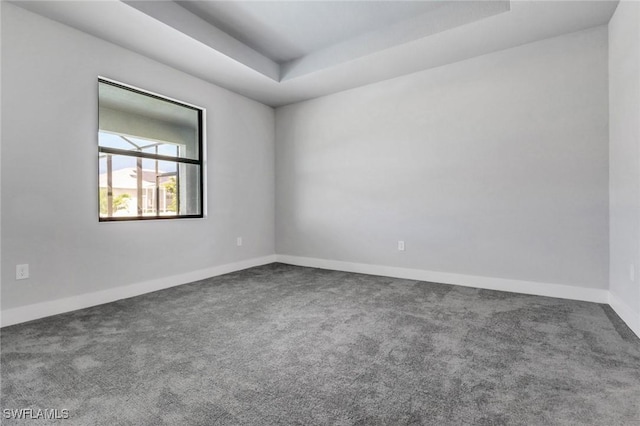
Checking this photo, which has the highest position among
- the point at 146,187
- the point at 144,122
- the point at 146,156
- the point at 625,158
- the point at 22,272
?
the point at 144,122

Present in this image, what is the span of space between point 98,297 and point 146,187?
1229 millimetres

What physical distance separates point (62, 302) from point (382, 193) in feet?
11.7

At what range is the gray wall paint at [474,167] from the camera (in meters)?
2.95

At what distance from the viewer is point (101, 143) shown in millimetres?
3051

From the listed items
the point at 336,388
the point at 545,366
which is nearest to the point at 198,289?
the point at 336,388

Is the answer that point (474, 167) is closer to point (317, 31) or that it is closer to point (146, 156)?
point (317, 31)

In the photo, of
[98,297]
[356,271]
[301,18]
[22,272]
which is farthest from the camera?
[356,271]

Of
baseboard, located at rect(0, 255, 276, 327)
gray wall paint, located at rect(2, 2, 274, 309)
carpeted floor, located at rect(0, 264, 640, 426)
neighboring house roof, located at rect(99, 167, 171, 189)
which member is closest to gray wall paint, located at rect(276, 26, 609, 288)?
carpeted floor, located at rect(0, 264, 640, 426)

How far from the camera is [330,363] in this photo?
180 centimetres

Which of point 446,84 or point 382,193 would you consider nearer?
point 446,84

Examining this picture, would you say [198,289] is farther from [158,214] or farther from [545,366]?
[545,366]

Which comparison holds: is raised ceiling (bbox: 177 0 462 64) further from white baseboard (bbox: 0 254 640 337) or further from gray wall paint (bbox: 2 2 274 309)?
white baseboard (bbox: 0 254 640 337)

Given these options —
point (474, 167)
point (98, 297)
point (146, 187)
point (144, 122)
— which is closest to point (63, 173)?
point (146, 187)

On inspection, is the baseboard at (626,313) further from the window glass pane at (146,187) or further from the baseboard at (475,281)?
the window glass pane at (146,187)
